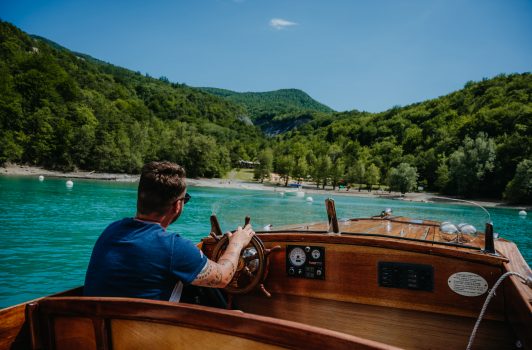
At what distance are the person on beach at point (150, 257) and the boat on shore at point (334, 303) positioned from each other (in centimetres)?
18

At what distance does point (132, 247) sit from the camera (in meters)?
1.70

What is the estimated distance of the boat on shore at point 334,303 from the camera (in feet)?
4.50

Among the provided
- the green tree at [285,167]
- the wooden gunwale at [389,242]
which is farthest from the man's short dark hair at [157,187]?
the green tree at [285,167]

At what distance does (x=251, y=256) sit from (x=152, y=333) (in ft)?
6.85

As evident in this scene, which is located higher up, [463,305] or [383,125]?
[383,125]

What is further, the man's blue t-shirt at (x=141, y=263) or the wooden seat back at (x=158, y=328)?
the man's blue t-shirt at (x=141, y=263)

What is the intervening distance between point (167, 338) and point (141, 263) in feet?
1.32

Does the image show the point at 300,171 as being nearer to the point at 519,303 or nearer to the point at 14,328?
the point at 519,303

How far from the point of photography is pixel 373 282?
321cm

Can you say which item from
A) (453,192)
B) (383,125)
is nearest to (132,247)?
(453,192)

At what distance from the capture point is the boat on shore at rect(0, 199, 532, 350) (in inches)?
54.1

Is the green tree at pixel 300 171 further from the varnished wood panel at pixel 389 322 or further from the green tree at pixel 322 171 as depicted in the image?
the varnished wood panel at pixel 389 322

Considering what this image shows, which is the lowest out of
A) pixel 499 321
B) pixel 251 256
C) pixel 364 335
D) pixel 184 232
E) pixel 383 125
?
pixel 184 232

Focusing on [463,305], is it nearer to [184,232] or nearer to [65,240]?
[65,240]
